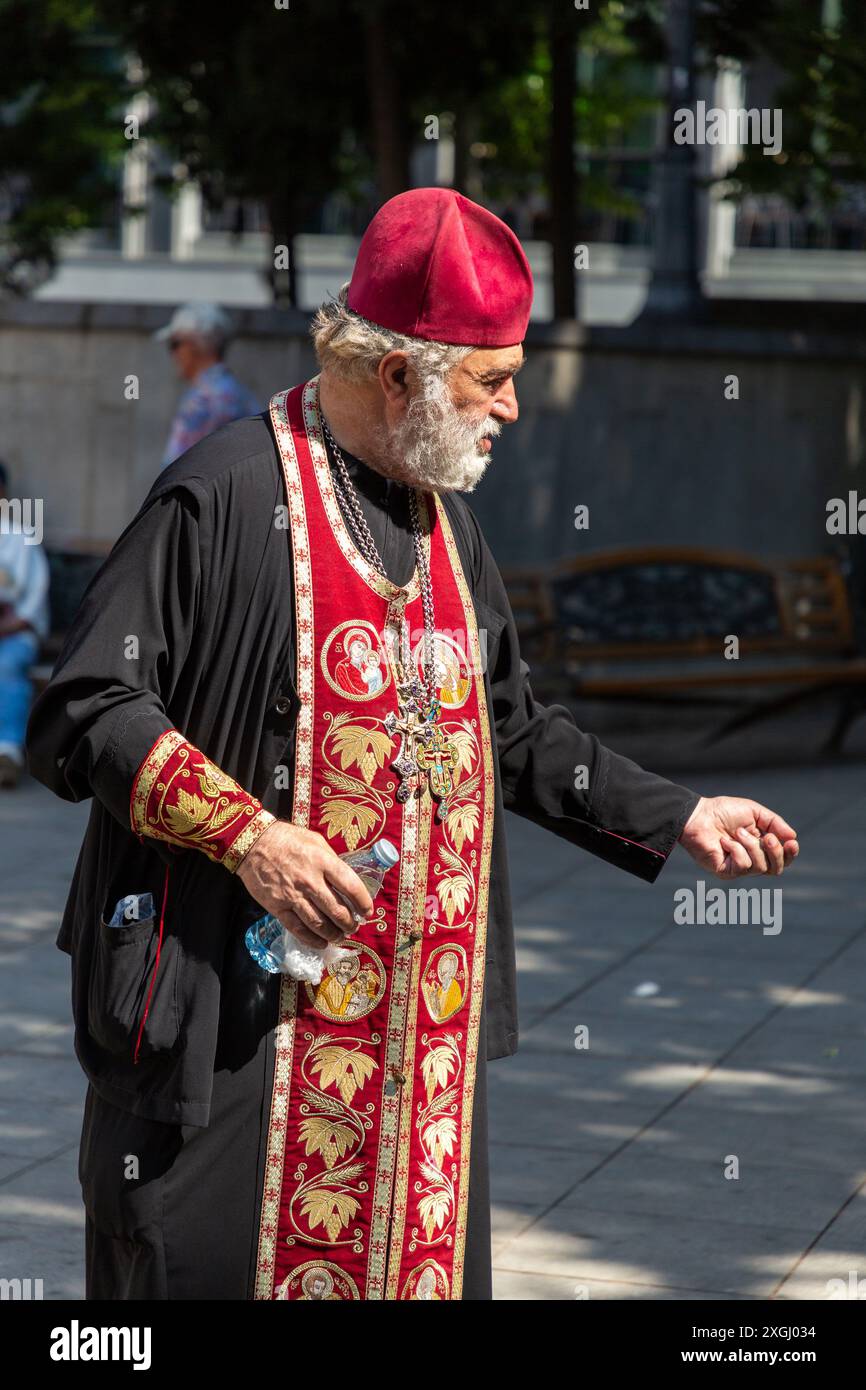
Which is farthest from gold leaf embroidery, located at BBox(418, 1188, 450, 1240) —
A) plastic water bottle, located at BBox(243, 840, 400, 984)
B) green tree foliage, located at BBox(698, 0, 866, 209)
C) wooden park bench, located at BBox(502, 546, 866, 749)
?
green tree foliage, located at BBox(698, 0, 866, 209)

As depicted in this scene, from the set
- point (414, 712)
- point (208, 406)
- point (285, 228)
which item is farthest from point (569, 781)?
point (285, 228)

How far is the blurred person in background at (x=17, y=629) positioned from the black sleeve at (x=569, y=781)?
646 cm

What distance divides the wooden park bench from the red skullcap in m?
7.15

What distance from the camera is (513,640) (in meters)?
3.05

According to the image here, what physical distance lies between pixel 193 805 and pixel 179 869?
0.16 m

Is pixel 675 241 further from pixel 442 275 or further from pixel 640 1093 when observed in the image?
pixel 442 275

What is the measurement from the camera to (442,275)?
271 centimetres

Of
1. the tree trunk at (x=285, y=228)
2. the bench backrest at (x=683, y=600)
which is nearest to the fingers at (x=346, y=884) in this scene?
the bench backrest at (x=683, y=600)

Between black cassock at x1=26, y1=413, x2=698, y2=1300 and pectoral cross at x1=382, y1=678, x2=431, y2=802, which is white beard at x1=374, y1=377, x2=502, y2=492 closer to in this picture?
black cassock at x1=26, y1=413, x2=698, y2=1300

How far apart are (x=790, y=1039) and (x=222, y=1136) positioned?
346 centimetres

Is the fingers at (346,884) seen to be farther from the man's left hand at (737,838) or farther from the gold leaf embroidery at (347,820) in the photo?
the man's left hand at (737,838)

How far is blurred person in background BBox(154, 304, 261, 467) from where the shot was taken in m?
8.80

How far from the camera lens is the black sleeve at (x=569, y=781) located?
300 cm
